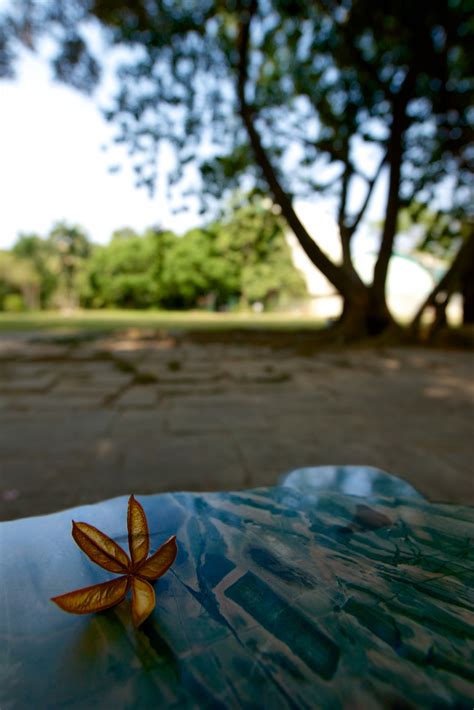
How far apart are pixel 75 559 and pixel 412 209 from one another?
964 cm

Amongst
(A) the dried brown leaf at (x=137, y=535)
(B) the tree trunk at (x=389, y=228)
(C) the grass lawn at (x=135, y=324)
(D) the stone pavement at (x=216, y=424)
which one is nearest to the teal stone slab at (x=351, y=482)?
(A) the dried brown leaf at (x=137, y=535)

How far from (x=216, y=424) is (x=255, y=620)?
6.68ft

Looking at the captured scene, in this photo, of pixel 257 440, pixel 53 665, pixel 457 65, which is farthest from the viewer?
pixel 457 65

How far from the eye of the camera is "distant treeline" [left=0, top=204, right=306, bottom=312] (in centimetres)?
2370

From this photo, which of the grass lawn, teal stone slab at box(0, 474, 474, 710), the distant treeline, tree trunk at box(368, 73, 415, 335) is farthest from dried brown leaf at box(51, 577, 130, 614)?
the distant treeline

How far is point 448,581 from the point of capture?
1.94ft

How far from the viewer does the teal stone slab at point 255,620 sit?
0.42 metres

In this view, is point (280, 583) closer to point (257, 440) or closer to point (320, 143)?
point (257, 440)

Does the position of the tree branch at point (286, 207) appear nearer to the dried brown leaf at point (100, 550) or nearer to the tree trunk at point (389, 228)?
the tree trunk at point (389, 228)

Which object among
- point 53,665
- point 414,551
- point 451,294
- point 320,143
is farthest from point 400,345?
point 53,665

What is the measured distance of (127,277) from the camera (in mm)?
24375

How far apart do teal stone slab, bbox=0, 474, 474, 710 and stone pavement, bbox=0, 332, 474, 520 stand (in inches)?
38.6

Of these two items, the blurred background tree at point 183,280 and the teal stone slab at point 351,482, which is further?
the blurred background tree at point 183,280

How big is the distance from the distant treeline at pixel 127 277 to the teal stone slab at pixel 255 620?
61.8 feet
